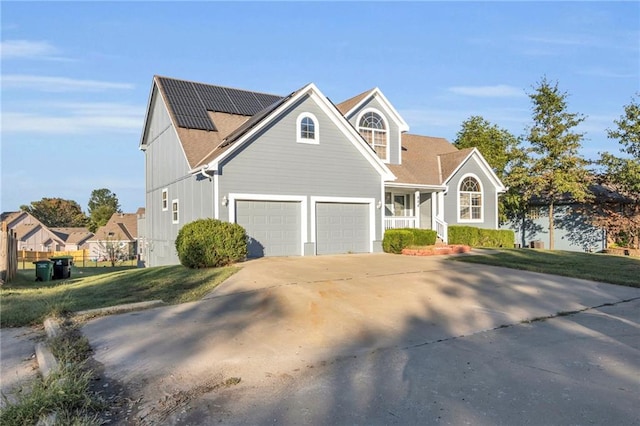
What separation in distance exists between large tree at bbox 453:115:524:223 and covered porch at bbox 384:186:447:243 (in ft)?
20.1

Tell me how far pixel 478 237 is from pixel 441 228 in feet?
6.88

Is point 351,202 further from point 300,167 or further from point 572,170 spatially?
point 572,170

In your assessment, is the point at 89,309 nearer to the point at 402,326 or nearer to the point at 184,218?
the point at 402,326

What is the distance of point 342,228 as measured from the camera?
17.4m

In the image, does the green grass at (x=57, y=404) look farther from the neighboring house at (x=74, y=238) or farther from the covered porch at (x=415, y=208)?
the neighboring house at (x=74, y=238)

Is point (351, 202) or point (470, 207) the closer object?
point (351, 202)

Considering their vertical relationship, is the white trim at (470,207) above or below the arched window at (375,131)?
below

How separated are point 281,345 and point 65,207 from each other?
103m

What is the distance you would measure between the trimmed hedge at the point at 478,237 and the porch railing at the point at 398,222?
1.89m

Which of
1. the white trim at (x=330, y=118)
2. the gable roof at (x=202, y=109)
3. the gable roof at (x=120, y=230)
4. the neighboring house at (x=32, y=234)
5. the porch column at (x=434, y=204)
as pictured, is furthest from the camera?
the neighboring house at (x=32, y=234)

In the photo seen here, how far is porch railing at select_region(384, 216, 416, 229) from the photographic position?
2058 cm

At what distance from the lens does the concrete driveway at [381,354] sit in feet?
12.9

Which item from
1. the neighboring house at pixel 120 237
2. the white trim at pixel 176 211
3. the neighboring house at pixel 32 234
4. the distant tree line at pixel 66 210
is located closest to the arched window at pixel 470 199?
the white trim at pixel 176 211

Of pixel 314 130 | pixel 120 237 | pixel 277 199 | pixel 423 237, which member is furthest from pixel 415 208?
pixel 120 237
